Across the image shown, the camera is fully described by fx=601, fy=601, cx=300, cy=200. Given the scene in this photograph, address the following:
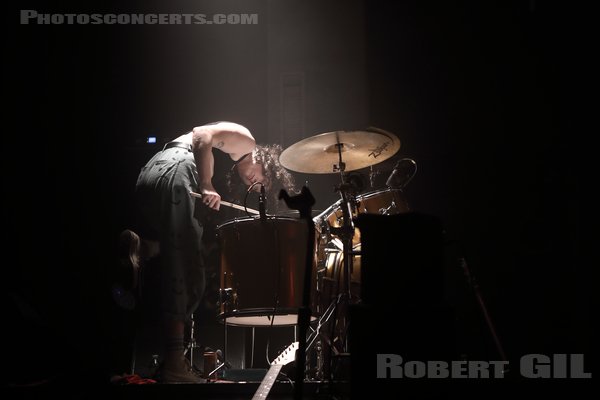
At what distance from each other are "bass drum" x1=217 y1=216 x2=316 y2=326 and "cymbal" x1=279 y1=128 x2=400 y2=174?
0.41 metres

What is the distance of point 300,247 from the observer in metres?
3.74

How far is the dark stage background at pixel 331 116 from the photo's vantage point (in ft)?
14.4

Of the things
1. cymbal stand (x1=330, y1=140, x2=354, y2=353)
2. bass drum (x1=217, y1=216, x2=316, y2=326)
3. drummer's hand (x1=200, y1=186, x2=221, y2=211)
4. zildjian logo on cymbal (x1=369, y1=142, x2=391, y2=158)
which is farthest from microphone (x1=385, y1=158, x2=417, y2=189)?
drummer's hand (x1=200, y1=186, x2=221, y2=211)

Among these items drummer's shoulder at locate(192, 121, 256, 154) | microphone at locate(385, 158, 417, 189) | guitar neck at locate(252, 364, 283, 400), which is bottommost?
guitar neck at locate(252, 364, 283, 400)

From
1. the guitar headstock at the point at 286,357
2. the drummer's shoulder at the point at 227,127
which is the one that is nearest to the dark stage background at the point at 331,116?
the drummer's shoulder at the point at 227,127

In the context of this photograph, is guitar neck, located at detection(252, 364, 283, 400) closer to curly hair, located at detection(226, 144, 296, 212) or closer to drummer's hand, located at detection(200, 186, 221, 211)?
drummer's hand, located at detection(200, 186, 221, 211)

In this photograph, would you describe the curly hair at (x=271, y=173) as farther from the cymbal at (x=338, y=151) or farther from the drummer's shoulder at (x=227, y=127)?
the cymbal at (x=338, y=151)

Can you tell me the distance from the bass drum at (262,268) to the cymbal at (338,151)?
0.41 m

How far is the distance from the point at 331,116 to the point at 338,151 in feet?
3.22

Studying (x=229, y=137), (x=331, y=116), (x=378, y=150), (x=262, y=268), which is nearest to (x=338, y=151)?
(x=378, y=150)

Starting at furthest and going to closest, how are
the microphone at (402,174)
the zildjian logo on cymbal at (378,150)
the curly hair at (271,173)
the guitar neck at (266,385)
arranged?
the curly hair at (271,173)
the microphone at (402,174)
the zildjian logo on cymbal at (378,150)
the guitar neck at (266,385)

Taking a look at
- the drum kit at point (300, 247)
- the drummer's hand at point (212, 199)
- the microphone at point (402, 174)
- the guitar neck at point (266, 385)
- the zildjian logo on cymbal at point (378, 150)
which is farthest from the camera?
the drummer's hand at point (212, 199)

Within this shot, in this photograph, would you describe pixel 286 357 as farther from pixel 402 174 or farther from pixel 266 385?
pixel 402 174

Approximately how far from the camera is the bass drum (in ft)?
11.9
